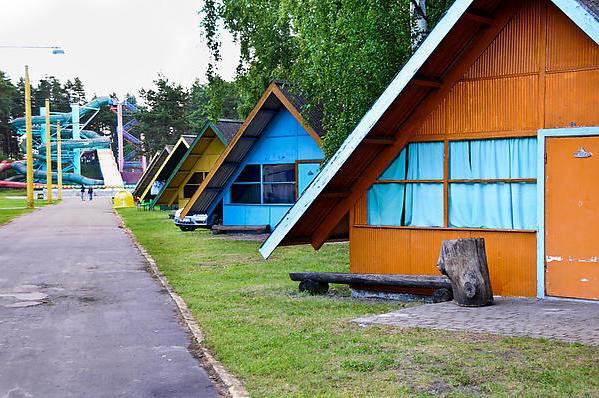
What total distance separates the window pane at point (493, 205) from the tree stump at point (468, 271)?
1.05m

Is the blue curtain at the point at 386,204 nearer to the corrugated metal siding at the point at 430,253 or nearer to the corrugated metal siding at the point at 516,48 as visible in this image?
the corrugated metal siding at the point at 430,253

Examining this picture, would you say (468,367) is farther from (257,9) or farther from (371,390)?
(257,9)

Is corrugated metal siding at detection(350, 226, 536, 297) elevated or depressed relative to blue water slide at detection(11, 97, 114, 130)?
depressed

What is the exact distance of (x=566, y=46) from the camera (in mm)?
10375

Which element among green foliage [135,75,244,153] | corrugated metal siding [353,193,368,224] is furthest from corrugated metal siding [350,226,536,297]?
green foliage [135,75,244,153]

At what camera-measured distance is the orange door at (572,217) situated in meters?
10.1

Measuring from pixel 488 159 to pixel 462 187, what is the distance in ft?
2.04

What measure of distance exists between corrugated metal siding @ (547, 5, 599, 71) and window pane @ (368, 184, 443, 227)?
2656 millimetres

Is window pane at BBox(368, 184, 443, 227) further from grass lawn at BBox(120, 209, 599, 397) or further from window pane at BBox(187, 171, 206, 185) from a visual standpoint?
window pane at BBox(187, 171, 206, 185)

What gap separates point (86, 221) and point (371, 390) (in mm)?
31535

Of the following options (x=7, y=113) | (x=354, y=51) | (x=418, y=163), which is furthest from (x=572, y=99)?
(x=7, y=113)

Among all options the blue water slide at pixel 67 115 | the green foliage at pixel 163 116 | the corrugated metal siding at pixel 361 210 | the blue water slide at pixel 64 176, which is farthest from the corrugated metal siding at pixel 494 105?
the blue water slide at pixel 64 176

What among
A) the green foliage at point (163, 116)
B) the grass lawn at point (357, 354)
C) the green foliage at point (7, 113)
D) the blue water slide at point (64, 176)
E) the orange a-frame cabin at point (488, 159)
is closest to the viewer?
the grass lawn at point (357, 354)

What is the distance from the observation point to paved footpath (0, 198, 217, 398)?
7.01 metres
